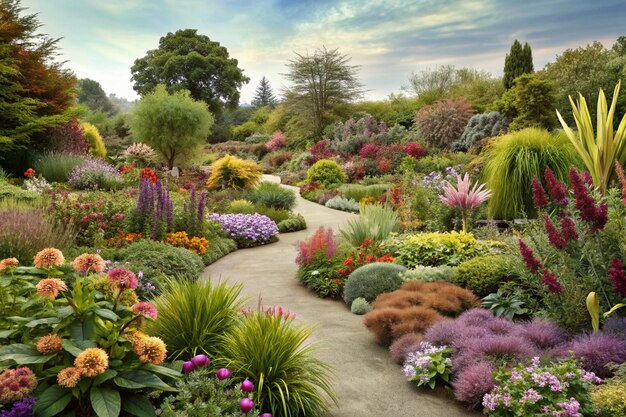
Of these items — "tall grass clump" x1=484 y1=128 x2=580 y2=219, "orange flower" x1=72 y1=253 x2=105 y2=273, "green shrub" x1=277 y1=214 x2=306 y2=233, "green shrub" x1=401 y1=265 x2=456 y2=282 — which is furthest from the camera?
"green shrub" x1=277 y1=214 x2=306 y2=233

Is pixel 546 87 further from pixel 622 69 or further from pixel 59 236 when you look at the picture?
pixel 59 236

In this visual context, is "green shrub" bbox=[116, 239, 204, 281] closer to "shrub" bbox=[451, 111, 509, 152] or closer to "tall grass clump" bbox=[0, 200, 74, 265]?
"tall grass clump" bbox=[0, 200, 74, 265]

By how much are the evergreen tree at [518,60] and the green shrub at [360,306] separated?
66.1ft

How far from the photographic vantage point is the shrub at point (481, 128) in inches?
674

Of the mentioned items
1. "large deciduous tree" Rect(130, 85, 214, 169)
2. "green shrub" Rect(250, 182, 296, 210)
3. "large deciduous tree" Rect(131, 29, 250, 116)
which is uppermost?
"large deciduous tree" Rect(131, 29, 250, 116)

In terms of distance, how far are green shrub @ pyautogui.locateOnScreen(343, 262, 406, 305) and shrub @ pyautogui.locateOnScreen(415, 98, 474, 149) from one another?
14.3 meters

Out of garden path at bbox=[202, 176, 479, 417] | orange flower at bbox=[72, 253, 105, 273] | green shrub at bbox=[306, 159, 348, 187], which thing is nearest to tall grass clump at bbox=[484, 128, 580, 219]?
garden path at bbox=[202, 176, 479, 417]

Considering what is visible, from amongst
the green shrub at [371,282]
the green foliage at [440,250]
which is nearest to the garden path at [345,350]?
the green shrub at [371,282]

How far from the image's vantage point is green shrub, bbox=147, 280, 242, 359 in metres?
3.32

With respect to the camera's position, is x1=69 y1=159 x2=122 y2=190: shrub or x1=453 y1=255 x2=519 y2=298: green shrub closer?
x1=453 y1=255 x2=519 y2=298: green shrub

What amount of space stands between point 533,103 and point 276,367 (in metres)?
15.8

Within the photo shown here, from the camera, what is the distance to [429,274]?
5.52 m

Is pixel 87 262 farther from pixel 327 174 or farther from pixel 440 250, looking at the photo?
pixel 327 174

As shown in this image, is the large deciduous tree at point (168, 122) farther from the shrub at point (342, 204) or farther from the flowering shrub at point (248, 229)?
the flowering shrub at point (248, 229)
